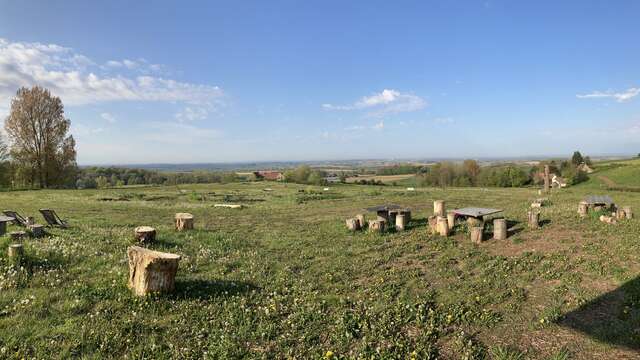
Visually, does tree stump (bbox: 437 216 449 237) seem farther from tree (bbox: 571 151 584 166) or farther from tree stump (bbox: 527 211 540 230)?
tree (bbox: 571 151 584 166)

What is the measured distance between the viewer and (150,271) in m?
8.36

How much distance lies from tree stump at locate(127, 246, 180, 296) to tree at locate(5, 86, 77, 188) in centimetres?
5230

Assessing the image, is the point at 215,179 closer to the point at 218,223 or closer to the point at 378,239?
the point at 218,223

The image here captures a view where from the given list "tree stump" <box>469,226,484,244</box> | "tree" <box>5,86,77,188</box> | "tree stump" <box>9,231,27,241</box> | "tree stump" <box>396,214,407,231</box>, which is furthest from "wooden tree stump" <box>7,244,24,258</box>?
"tree" <box>5,86,77,188</box>

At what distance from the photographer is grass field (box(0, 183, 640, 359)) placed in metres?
6.96

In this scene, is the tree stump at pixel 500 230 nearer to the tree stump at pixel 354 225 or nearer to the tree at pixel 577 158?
the tree stump at pixel 354 225

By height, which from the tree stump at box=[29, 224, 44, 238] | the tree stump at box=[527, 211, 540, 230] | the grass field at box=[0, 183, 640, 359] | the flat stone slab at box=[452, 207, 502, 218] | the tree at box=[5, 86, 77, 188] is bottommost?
the grass field at box=[0, 183, 640, 359]

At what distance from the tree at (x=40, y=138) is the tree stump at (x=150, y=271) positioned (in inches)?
2059

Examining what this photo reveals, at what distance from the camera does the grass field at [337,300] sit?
→ 274 inches

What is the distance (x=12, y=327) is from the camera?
6938 mm

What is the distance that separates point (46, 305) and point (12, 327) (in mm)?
987

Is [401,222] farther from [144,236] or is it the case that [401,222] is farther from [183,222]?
[144,236]

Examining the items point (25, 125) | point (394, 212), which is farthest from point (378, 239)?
point (25, 125)

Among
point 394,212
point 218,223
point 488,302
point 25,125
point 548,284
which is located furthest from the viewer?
point 25,125
